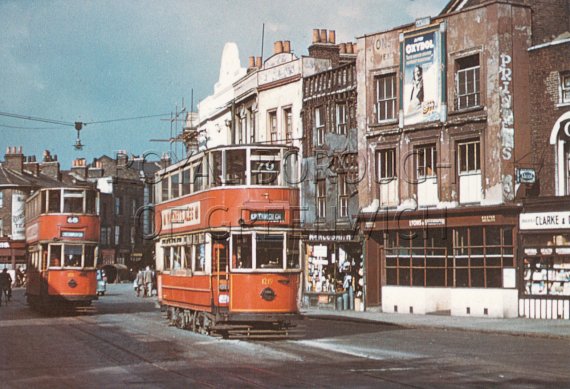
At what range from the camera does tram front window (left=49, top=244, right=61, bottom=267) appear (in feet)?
119

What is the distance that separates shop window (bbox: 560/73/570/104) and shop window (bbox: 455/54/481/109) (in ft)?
9.92

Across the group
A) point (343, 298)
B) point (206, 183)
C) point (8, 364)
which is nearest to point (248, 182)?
point (206, 183)

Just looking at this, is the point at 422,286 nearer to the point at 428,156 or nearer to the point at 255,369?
the point at 428,156

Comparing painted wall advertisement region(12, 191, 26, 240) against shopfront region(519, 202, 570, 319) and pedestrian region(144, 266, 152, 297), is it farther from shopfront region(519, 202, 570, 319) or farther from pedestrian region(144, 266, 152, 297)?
shopfront region(519, 202, 570, 319)

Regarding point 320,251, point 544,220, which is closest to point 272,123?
point 320,251

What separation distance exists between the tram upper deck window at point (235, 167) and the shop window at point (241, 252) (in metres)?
1.40

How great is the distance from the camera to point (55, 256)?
36344 millimetres

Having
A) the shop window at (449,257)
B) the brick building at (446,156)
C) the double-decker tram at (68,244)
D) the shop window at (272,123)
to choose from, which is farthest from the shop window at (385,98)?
the double-decker tram at (68,244)

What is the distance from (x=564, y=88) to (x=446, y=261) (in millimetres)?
7546

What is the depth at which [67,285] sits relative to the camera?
3638 cm

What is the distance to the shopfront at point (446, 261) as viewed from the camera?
3416 centimetres

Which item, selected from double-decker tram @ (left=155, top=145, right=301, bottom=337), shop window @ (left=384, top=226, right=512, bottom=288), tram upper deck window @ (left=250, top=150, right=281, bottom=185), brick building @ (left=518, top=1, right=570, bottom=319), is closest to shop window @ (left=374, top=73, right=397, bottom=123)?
shop window @ (left=384, top=226, right=512, bottom=288)

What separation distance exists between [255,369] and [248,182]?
26.1 feet

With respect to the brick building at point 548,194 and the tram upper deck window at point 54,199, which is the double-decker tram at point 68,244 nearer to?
the tram upper deck window at point 54,199
